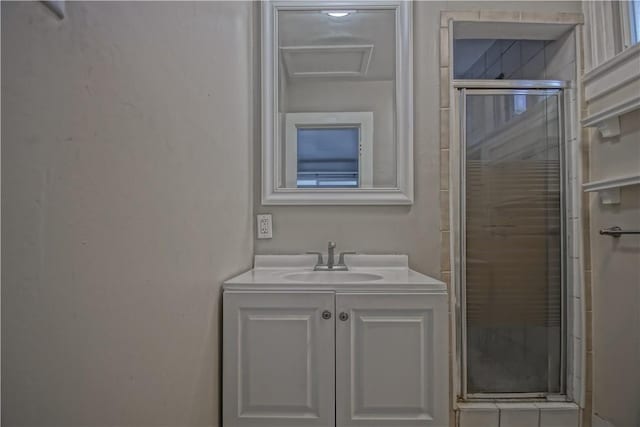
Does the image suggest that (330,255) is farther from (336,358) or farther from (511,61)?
(511,61)

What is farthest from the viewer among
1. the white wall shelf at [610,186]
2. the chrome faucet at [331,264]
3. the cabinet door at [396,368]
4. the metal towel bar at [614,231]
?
the chrome faucet at [331,264]

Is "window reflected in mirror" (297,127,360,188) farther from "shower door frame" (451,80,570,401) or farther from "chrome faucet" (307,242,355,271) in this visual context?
"shower door frame" (451,80,570,401)

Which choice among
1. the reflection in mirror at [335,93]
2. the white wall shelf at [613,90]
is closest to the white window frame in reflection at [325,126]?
the reflection in mirror at [335,93]

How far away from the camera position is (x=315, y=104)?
1852 mm

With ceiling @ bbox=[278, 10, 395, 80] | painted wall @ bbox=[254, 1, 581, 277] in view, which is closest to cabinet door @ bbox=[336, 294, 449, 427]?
painted wall @ bbox=[254, 1, 581, 277]

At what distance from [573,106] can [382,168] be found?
3.24 feet

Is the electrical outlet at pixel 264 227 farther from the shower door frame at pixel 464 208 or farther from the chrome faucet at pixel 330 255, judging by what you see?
the shower door frame at pixel 464 208

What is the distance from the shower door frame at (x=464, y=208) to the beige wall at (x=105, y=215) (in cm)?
122

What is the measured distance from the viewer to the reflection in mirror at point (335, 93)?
183cm

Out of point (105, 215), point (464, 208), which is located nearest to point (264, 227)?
point (464, 208)

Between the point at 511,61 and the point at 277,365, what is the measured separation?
2152 millimetres

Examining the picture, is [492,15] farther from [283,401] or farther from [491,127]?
[283,401]

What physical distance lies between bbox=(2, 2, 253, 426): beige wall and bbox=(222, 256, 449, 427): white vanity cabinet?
15 centimetres

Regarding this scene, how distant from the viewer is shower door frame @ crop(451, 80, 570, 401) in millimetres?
1839
